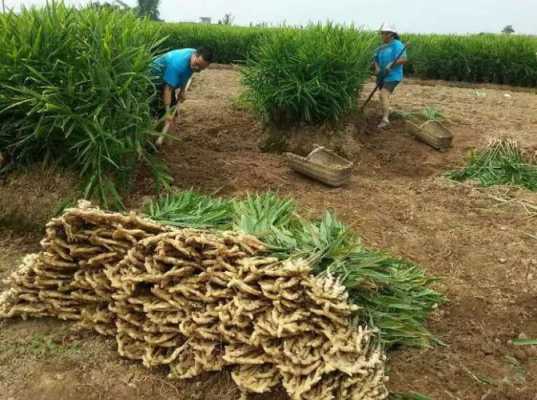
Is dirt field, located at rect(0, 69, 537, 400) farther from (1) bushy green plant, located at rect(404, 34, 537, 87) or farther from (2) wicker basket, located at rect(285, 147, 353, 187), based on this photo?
(1) bushy green plant, located at rect(404, 34, 537, 87)

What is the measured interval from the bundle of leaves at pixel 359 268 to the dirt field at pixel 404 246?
0.47ft

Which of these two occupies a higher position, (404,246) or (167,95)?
(167,95)

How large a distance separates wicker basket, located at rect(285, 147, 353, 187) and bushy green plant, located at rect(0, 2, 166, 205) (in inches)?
55.1

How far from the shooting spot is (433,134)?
Result: 19.7 feet

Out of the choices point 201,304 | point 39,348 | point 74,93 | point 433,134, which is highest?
point 74,93

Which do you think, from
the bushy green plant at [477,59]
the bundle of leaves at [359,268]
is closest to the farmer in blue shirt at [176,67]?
the bundle of leaves at [359,268]

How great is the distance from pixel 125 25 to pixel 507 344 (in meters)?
3.30

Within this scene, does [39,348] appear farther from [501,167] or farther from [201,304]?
[501,167]

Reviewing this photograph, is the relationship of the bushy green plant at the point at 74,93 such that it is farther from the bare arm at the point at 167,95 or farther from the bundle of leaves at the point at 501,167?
the bundle of leaves at the point at 501,167

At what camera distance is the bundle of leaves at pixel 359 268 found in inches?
98.6

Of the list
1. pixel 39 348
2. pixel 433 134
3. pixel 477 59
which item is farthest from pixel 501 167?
pixel 477 59

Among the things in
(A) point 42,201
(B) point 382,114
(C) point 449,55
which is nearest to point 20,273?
(A) point 42,201

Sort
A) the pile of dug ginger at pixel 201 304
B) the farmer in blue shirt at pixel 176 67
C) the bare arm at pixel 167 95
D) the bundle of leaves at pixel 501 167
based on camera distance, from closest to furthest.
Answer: the pile of dug ginger at pixel 201 304 < the farmer in blue shirt at pixel 176 67 < the bare arm at pixel 167 95 < the bundle of leaves at pixel 501 167

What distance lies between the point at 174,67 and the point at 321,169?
152 cm
